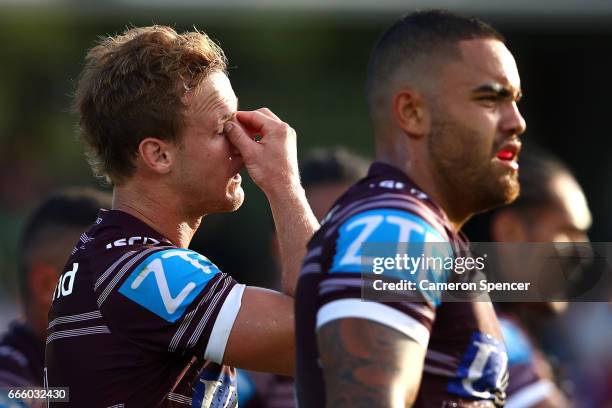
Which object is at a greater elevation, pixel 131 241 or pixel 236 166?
pixel 236 166

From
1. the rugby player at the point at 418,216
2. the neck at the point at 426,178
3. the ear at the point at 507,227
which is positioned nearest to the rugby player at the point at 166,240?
the rugby player at the point at 418,216

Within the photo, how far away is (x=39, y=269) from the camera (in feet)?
17.9

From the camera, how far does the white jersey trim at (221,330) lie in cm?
344

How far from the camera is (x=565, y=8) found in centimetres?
1472

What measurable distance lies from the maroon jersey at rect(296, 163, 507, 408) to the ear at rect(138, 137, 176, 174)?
99 centimetres

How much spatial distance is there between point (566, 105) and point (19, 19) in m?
7.96

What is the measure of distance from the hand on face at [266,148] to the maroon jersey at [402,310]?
866mm

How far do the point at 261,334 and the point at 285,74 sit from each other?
1205cm

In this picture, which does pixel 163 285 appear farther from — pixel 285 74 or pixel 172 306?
pixel 285 74

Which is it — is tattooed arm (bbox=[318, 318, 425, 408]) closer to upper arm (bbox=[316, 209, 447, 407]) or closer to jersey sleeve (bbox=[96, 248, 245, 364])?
upper arm (bbox=[316, 209, 447, 407])

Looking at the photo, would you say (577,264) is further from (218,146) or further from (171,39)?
(171,39)

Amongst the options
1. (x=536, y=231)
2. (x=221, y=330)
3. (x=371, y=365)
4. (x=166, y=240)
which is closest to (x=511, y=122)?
(x=371, y=365)

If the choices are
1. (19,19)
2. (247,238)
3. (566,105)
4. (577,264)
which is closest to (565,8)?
(566,105)

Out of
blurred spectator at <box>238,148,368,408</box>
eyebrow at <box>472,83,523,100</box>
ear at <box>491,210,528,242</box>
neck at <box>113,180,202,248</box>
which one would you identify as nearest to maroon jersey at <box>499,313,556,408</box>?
ear at <box>491,210,528,242</box>
